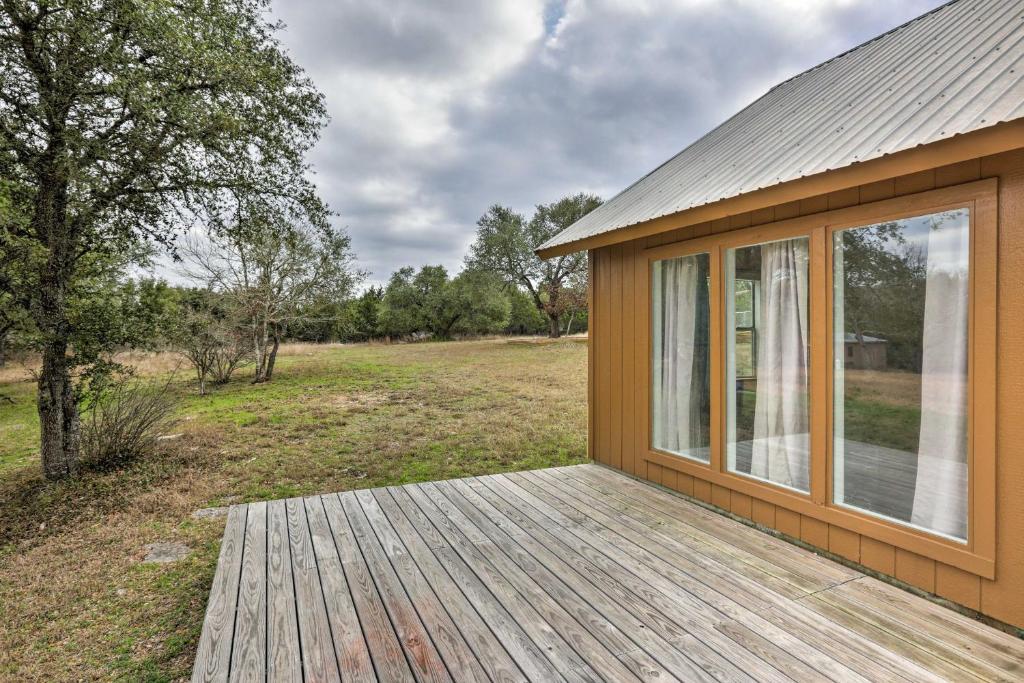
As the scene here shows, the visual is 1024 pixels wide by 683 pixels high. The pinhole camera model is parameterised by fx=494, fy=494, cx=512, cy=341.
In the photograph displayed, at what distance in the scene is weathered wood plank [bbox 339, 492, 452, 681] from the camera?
71.2 inches

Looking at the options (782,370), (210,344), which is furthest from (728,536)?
(210,344)

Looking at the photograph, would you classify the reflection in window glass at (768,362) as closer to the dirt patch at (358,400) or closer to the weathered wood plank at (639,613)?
the weathered wood plank at (639,613)

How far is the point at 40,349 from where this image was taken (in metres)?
4.77

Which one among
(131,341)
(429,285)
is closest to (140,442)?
(131,341)

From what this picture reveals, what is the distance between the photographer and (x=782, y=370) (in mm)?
2951

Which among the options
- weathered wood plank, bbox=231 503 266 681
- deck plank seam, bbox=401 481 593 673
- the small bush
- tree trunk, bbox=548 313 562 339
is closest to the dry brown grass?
deck plank seam, bbox=401 481 593 673

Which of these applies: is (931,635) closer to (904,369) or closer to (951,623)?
(951,623)

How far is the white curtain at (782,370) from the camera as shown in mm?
2826

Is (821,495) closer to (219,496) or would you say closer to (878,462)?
(878,462)

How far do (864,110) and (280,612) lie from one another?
3881 millimetres

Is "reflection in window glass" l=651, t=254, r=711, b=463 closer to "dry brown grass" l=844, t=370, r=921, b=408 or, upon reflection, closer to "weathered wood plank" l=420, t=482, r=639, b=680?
"dry brown grass" l=844, t=370, r=921, b=408

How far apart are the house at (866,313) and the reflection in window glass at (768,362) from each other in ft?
0.04

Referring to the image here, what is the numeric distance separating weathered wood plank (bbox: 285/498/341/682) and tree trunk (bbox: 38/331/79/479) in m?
3.49

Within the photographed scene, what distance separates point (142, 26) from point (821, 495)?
617 centimetres
